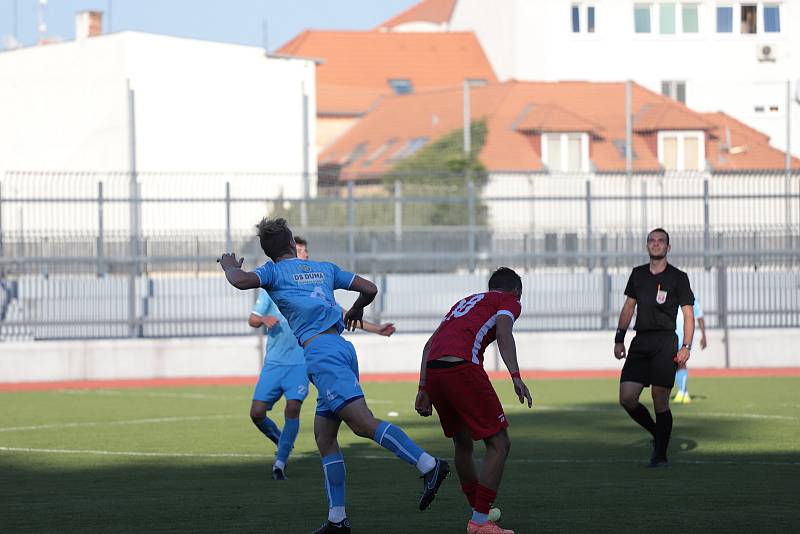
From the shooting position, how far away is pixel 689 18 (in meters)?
66.6

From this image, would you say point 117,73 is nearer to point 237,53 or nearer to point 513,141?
point 237,53

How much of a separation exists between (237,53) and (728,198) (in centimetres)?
3038

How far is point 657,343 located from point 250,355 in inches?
503

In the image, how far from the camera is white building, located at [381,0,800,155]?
213 feet

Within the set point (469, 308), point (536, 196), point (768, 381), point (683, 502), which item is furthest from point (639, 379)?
point (536, 196)

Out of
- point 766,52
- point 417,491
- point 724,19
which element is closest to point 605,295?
point 417,491

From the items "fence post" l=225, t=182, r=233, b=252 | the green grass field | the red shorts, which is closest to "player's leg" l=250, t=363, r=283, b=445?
the green grass field

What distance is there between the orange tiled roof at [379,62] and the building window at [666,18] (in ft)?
56.0

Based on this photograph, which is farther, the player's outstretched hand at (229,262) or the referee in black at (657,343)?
the referee in black at (657,343)

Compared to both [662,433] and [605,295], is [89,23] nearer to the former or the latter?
[605,295]

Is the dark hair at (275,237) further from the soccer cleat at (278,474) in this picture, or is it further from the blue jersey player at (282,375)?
the soccer cleat at (278,474)

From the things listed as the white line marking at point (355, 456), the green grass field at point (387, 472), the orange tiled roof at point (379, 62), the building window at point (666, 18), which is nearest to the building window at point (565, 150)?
the building window at point (666, 18)

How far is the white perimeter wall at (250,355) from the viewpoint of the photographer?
75.3ft

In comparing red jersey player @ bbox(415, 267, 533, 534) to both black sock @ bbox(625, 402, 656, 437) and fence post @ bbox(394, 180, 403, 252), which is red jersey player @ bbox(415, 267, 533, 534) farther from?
fence post @ bbox(394, 180, 403, 252)
